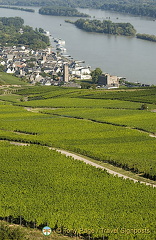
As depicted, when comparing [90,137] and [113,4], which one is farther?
[113,4]

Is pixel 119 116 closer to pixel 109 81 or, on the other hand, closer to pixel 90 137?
pixel 90 137

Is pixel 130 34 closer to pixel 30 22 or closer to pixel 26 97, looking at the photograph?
pixel 30 22

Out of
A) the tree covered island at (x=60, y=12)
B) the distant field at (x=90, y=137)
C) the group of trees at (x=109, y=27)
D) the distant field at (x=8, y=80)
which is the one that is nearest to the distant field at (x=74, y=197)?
the distant field at (x=90, y=137)

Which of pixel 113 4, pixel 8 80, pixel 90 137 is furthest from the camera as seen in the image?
pixel 113 4

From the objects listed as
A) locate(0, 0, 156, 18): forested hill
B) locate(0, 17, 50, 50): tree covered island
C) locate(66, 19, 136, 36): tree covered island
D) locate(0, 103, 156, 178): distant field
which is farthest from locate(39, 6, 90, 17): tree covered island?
locate(0, 103, 156, 178): distant field

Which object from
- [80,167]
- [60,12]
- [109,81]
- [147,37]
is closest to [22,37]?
[147,37]

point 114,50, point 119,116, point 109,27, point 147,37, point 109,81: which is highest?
point 109,27

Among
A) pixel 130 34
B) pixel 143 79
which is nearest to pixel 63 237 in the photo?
pixel 143 79
